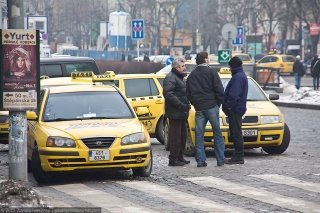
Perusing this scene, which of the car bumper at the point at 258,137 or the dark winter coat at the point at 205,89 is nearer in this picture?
the dark winter coat at the point at 205,89

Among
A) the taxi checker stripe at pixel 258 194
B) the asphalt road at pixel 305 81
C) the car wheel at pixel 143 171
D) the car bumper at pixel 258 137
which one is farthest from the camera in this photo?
the asphalt road at pixel 305 81

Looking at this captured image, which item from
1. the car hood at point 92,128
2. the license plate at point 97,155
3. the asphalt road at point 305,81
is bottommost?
the asphalt road at point 305,81

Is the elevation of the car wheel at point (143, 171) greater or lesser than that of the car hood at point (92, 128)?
lesser

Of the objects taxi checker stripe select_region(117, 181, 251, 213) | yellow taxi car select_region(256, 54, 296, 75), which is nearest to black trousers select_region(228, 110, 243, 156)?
taxi checker stripe select_region(117, 181, 251, 213)

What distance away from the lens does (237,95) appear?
14.0m

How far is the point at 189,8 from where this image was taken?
321 feet

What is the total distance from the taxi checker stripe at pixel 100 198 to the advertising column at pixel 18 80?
0.85 meters

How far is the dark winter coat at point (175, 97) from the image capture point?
14.0 meters

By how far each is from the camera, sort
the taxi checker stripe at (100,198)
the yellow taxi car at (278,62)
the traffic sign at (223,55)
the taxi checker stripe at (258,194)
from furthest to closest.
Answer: the yellow taxi car at (278,62) < the traffic sign at (223,55) < the taxi checker stripe at (258,194) < the taxi checker stripe at (100,198)

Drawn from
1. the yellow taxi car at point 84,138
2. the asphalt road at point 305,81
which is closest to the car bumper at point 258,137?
the yellow taxi car at point 84,138

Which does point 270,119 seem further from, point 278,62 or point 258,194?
point 278,62

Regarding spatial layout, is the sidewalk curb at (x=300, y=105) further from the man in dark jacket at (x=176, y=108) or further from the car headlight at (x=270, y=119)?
the man in dark jacket at (x=176, y=108)

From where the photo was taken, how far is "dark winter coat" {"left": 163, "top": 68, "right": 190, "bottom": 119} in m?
14.0

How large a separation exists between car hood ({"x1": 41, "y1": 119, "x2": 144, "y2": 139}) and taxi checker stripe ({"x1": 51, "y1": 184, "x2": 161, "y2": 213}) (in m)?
0.70
